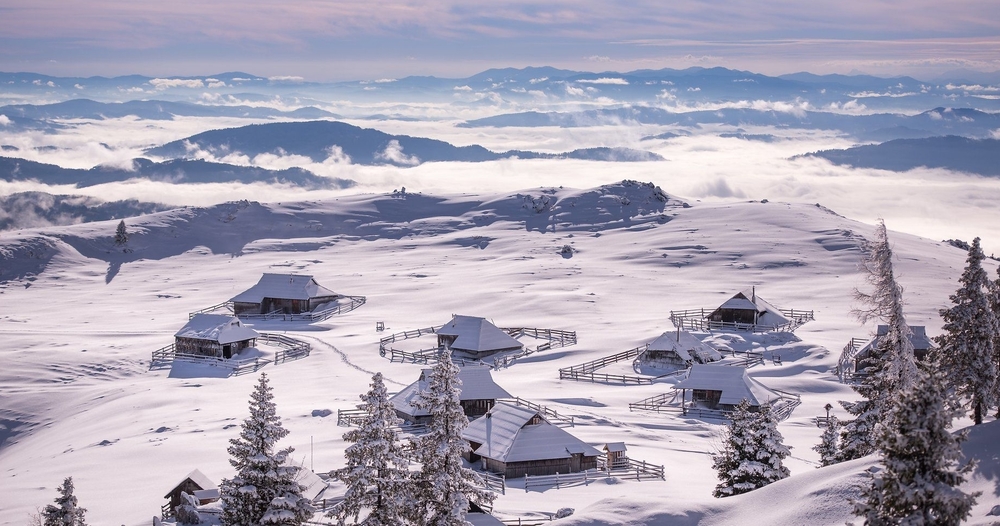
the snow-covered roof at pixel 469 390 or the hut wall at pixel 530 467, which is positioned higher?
the snow-covered roof at pixel 469 390

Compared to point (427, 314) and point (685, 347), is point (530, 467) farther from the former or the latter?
point (427, 314)

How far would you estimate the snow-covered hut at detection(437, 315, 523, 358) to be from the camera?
2643 inches

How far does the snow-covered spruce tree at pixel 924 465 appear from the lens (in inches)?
650

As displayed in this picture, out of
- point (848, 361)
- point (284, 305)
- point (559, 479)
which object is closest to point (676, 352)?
point (848, 361)

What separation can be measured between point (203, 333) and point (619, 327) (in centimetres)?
3247

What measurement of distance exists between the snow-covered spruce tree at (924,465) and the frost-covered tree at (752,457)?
519 inches

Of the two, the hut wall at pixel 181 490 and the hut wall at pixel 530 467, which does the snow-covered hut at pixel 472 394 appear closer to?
the hut wall at pixel 530 467

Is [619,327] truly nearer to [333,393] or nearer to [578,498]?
[333,393]

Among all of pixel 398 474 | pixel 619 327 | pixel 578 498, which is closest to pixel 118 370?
pixel 619 327

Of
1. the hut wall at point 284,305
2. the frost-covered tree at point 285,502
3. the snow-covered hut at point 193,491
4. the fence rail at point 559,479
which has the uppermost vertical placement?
the frost-covered tree at point 285,502

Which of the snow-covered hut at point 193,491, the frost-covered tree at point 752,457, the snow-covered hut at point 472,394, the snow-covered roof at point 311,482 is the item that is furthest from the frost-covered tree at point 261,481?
the snow-covered hut at point 472,394

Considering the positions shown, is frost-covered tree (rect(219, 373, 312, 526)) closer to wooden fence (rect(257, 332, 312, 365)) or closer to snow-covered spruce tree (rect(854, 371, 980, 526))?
snow-covered spruce tree (rect(854, 371, 980, 526))

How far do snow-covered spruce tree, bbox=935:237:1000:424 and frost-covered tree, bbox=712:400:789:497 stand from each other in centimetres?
564

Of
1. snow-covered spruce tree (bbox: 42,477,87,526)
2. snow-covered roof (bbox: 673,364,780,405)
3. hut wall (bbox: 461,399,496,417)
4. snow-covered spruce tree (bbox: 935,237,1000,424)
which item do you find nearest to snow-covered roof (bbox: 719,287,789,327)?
snow-covered roof (bbox: 673,364,780,405)
